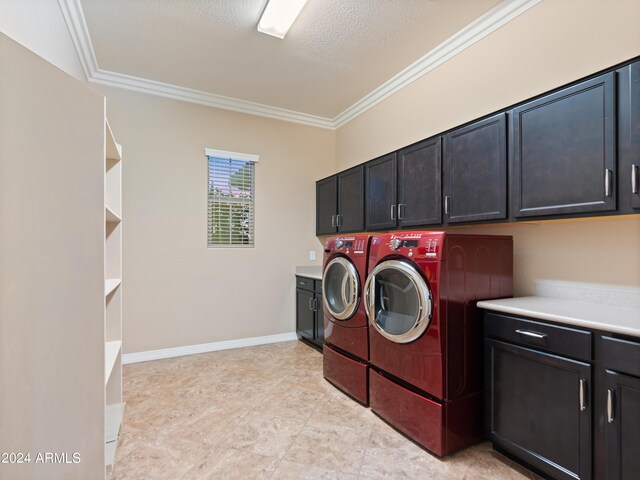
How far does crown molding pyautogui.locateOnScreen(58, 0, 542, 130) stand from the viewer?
90.4 inches

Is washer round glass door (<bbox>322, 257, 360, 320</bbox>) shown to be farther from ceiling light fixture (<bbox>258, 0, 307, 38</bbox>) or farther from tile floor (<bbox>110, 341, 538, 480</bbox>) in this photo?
ceiling light fixture (<bbox>258, 0, 307, 38</bbox>)

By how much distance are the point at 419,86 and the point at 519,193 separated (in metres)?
1.63

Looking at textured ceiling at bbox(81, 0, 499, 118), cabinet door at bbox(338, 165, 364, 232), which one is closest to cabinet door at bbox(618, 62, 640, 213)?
textured ceiling at bbox(81, 0, 499, 118)

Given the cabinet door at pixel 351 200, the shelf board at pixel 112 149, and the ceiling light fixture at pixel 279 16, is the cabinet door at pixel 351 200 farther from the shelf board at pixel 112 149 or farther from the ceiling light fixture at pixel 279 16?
the shelf board at pixel 112 149

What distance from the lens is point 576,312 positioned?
62.8 inches

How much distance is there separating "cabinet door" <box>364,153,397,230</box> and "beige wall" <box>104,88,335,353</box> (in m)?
1.19

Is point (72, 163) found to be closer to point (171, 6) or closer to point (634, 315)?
point (171, 6)

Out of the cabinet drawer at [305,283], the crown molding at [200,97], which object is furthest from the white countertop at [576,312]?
the crown molding at [200,97]

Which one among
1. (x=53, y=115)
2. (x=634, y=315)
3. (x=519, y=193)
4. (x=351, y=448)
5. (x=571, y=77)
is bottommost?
(x=351, y=448)

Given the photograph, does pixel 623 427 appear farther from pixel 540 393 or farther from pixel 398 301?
pixel 398 301

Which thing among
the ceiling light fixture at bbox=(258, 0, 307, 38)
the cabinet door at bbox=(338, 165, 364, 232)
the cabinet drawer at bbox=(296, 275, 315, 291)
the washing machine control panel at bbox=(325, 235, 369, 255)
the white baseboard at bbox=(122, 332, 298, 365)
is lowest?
the white baseboard at bbox=(122, 332, 298, 365)

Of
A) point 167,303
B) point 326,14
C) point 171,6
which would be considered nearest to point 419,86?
point 326,14

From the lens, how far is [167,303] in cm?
346

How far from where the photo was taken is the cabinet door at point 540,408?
1.45 meters
